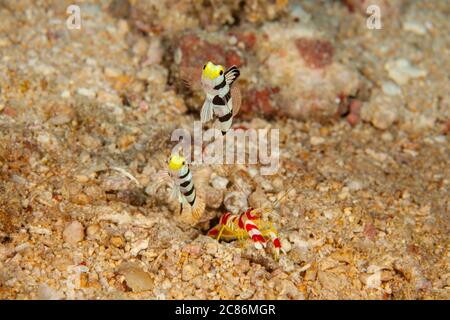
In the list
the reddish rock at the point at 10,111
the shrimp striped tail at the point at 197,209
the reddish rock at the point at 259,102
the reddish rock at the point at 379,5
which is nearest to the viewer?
the shrimp striped tail at the point at 197,209

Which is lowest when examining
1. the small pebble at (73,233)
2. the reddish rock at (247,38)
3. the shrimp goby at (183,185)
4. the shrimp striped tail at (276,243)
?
the shrimp striped tail at (276,243)

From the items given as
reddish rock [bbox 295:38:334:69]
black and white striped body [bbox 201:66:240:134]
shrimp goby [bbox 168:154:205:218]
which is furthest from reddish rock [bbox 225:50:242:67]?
shrimp goby [bbox 168:154:205:218]

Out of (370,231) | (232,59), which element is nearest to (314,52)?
(232,59)

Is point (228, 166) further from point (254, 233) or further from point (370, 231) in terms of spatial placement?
point (370, 231)

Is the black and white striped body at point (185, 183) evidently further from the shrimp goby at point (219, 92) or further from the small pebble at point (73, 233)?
the small pebble at point (73, 233)

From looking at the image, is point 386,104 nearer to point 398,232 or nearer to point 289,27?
point 289,27

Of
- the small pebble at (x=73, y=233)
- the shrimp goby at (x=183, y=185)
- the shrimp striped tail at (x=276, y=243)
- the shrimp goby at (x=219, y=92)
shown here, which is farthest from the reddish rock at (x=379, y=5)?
the small pebble at (x=73, y=233)
